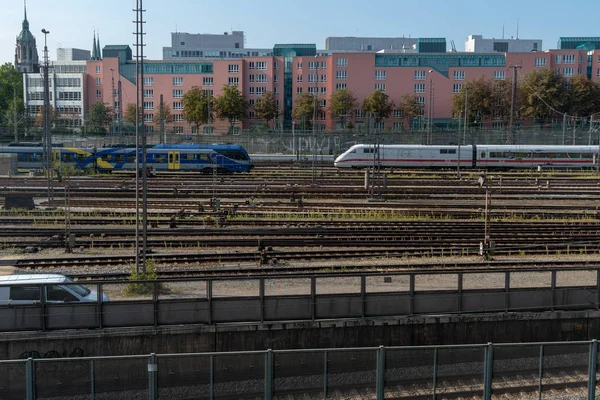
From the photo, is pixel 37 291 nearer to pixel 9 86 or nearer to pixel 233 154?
pixel 233 154

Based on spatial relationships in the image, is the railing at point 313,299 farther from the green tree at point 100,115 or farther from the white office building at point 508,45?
the white office building at point 508,45

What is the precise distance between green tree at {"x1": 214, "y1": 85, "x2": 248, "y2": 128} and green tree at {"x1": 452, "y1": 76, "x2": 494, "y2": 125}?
21.0 meters

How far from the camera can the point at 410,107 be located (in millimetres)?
64250

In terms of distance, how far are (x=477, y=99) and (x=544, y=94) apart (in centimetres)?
622

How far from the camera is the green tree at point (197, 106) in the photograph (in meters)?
62.4

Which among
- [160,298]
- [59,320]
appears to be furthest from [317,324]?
[59,320]

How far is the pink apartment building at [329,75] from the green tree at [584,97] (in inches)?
235

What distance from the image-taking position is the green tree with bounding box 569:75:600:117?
204 ft

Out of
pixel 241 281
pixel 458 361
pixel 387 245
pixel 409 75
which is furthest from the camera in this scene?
pixel 409 75

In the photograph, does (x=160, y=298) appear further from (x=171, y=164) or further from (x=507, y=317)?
(x=171, y=164)

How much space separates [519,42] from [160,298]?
352 ft

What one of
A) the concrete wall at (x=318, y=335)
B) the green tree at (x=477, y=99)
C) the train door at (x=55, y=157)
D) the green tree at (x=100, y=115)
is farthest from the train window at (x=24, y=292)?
the green tree at (x=100, y=115)

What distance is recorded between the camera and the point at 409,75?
6794 cm

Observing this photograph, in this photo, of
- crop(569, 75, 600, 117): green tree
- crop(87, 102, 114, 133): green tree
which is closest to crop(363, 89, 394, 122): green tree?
crop(569, 75, 600, 117): green tree
